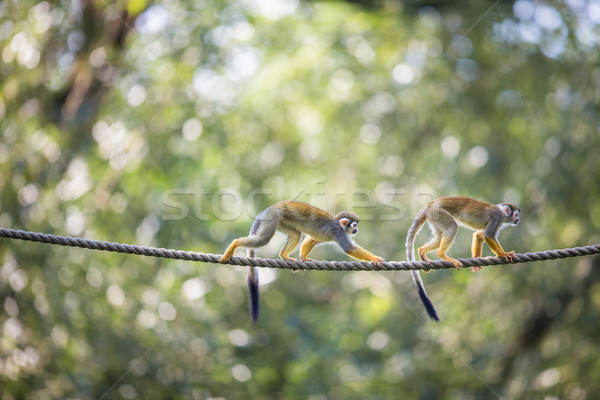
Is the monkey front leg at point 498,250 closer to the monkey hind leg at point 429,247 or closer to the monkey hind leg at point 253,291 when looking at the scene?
the monkey hind leg at point 429,247

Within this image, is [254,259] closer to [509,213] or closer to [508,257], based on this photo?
[508,257]

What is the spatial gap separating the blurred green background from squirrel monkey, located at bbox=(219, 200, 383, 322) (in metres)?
3.38

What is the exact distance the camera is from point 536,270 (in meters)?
8.57

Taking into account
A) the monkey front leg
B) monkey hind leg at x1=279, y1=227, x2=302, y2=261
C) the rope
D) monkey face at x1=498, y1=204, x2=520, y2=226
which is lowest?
monkey hind leg at x1=279, y1=227, x2=302, y2=261

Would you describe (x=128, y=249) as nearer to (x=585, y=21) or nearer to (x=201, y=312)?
(x=201, y=312)

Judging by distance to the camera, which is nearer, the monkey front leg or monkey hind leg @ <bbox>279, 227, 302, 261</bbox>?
the monkey front leg

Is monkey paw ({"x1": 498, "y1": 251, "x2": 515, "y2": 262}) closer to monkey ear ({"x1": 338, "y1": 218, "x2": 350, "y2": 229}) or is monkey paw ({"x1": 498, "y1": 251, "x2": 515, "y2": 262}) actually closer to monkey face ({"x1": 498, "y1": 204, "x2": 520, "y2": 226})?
monkey face ({"x1": 498, "y1": 204, "x2": 520, "y2": 226})

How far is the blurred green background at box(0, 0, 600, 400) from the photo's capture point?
7844 millimetres

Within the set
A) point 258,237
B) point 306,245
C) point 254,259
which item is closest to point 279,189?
point 306,245

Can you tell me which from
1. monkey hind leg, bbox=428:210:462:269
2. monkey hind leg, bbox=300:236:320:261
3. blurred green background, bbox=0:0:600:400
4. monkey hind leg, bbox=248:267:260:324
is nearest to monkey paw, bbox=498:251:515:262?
monkey hind leg, bbox=428:210:462:269

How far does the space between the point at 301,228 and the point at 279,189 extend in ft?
22.9

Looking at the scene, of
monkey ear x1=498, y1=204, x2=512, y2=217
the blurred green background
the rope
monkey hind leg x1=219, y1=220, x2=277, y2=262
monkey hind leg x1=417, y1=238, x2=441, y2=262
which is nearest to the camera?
the rope

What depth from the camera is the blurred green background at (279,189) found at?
7844 millimetres

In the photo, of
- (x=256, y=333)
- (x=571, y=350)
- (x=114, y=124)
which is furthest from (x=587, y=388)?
(x=114, y=124)
